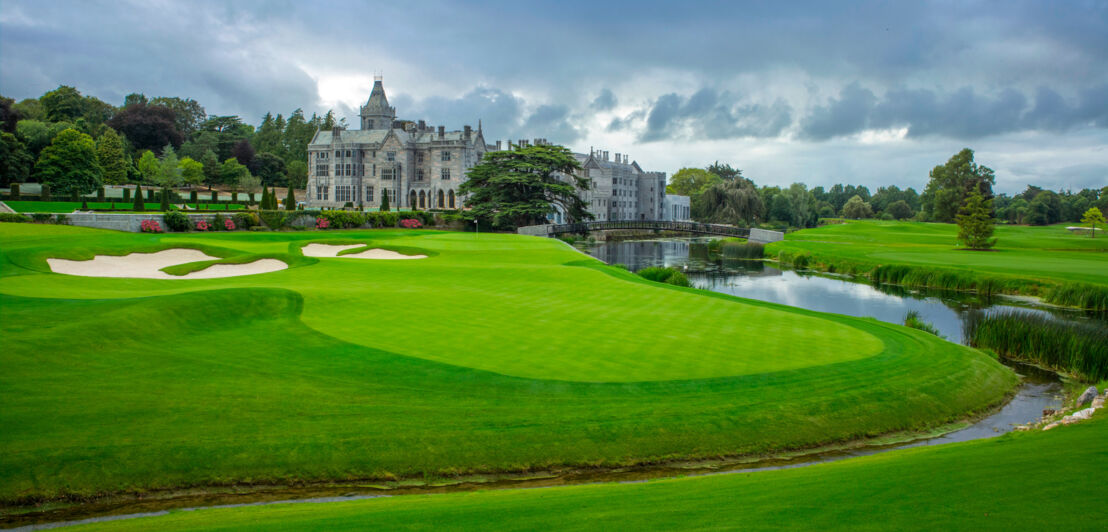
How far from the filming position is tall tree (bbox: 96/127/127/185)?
7919 centimetres

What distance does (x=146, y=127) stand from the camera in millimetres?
106812

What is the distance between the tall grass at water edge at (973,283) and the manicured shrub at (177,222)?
140ft

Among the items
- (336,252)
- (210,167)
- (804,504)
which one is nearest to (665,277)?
(336,252)

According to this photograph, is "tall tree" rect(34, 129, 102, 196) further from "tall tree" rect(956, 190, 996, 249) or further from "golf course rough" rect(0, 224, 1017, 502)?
"tall tree" rect(956, 190, 996, 249)

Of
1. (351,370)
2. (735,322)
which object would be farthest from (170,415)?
(735,322)

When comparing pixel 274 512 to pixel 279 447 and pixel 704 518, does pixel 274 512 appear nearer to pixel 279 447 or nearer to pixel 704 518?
pixel 279 447

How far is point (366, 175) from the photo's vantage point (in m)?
91.6

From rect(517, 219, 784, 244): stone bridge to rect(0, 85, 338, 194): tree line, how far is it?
1685 inches

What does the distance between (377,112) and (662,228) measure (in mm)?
47238

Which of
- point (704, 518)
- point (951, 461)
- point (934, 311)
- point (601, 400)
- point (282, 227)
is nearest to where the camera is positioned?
point (704, 518)

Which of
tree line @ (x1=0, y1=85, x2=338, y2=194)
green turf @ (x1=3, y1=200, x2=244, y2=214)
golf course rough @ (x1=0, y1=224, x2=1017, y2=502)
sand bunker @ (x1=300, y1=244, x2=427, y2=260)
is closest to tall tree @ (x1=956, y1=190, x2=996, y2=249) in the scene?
golf course rough @ (x1=0, y1=224, x2=1017, y2=502)

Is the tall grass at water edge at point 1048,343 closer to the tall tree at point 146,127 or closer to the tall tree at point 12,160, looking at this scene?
the tall tree at point 12,160

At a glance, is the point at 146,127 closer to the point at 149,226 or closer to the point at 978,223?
the point at 149,226

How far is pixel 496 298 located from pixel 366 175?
77.3m
